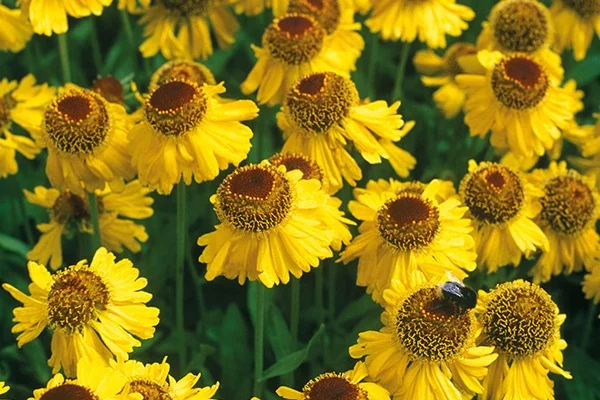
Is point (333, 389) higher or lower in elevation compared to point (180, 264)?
higher

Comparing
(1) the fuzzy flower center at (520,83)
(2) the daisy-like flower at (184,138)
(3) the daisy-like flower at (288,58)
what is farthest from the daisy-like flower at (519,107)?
(2) the daisy-like flower at (184,138)

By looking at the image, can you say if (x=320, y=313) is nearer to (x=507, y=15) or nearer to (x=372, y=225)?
(x=372, y=225)

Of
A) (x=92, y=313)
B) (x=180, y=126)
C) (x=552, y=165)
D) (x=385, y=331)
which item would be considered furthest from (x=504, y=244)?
(x=92, y=313)

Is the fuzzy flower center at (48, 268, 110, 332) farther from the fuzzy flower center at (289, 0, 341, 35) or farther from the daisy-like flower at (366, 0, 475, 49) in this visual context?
the daisy-like flower at (366, 0, 475, 49)

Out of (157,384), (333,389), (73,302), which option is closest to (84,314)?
(73,302)

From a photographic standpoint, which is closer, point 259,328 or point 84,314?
point 84,314

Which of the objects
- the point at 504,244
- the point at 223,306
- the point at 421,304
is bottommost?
the point at 223,306

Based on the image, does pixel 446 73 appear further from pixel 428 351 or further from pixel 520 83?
pixel 428 351

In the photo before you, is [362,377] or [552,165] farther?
[552,165]
